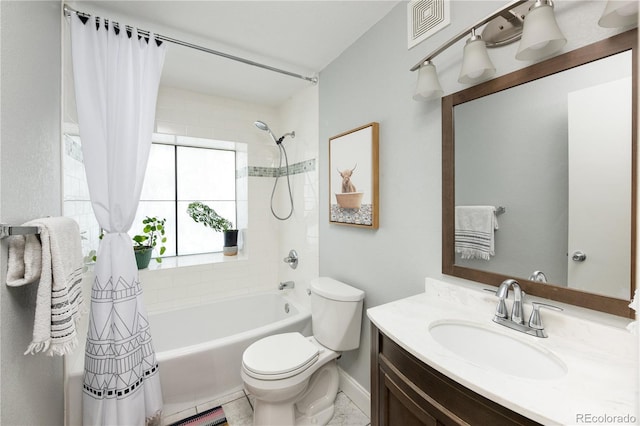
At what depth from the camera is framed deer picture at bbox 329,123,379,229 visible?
1.64m

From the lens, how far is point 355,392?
1.82 metres

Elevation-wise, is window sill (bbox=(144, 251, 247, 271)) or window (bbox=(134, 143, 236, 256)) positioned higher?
window (bbox=(134, 143, 236, 256))

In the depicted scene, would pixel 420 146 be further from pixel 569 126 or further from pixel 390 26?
pixel 390 26

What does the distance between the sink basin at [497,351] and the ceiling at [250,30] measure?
167 cm

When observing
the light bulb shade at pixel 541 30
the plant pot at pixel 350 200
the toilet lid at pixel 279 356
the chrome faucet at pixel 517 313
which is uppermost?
the light bulb shade at pixel 541 30

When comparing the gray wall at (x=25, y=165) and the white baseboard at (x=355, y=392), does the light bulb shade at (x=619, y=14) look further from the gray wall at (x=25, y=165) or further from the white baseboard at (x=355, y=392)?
the white baseboard at (x=355, y=392)

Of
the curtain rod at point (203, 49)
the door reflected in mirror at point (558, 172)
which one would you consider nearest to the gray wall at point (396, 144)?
the door reflected in mirror at point (558, 172)

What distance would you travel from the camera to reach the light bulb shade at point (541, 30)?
842 mm


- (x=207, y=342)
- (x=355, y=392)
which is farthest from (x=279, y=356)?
(x=355, y=392)

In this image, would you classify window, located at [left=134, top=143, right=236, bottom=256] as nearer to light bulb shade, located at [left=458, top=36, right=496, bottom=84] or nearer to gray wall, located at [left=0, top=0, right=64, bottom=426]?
gray wall, located at [left=0, top=0, right=64, bottom=426]

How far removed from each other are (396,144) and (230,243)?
203 cm

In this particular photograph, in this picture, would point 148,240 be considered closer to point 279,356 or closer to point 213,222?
point 213,222

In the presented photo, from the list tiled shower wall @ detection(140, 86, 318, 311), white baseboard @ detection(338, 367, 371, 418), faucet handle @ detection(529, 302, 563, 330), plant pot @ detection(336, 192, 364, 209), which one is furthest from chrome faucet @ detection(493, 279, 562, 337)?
tiled shower wall @ detection(140, 86, 318, 311)

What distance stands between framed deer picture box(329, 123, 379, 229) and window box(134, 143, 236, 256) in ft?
5.15
